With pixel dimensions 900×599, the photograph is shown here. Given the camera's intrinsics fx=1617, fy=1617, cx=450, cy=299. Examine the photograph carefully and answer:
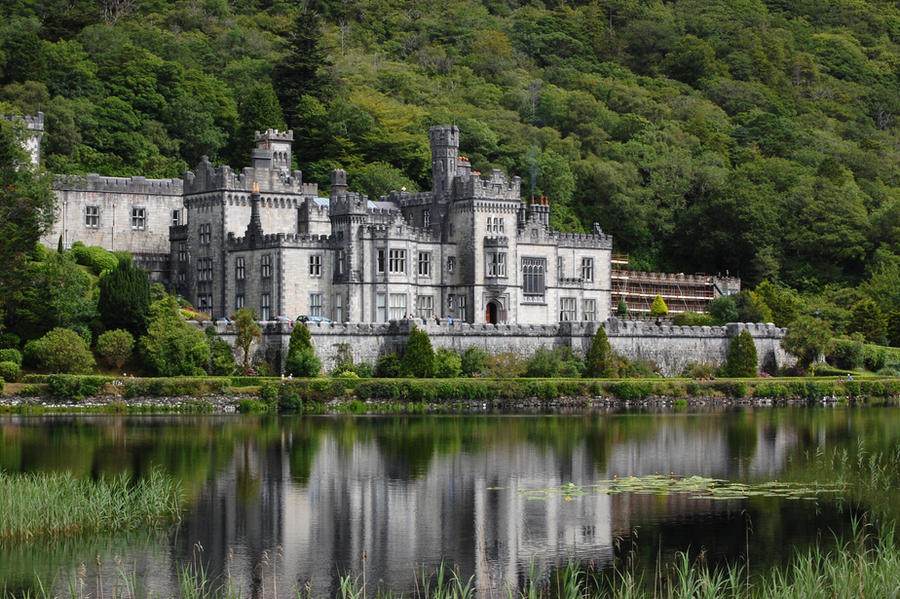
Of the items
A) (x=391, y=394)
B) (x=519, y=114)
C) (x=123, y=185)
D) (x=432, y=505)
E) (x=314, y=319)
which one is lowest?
(x=432, y=505)

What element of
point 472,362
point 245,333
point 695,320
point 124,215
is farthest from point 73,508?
point 695,320

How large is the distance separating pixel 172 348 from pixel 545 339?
1737 cm

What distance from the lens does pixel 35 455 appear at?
4328cm

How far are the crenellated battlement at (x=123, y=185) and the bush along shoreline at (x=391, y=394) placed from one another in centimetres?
1854

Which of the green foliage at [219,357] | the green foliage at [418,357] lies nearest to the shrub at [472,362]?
the green foliage at [418,357]

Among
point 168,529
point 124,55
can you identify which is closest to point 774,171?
point 124,55

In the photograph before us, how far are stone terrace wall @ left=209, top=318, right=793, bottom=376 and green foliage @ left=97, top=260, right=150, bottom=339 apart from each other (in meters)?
3.49

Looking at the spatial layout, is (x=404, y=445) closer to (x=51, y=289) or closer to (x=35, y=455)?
(x=35, y=455)

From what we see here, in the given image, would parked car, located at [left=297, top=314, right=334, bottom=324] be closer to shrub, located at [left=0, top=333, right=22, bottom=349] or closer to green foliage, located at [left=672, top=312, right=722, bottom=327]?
shrub, located at [left=0, top=333, right=22, bottom=349]

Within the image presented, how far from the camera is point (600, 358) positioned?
71.1 metres

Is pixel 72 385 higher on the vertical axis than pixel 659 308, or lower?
lower

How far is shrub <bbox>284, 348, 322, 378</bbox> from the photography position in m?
65.8

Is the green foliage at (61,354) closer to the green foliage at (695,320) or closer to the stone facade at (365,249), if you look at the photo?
the stone facade at (365,249)

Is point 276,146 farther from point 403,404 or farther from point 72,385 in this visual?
point 72,385
